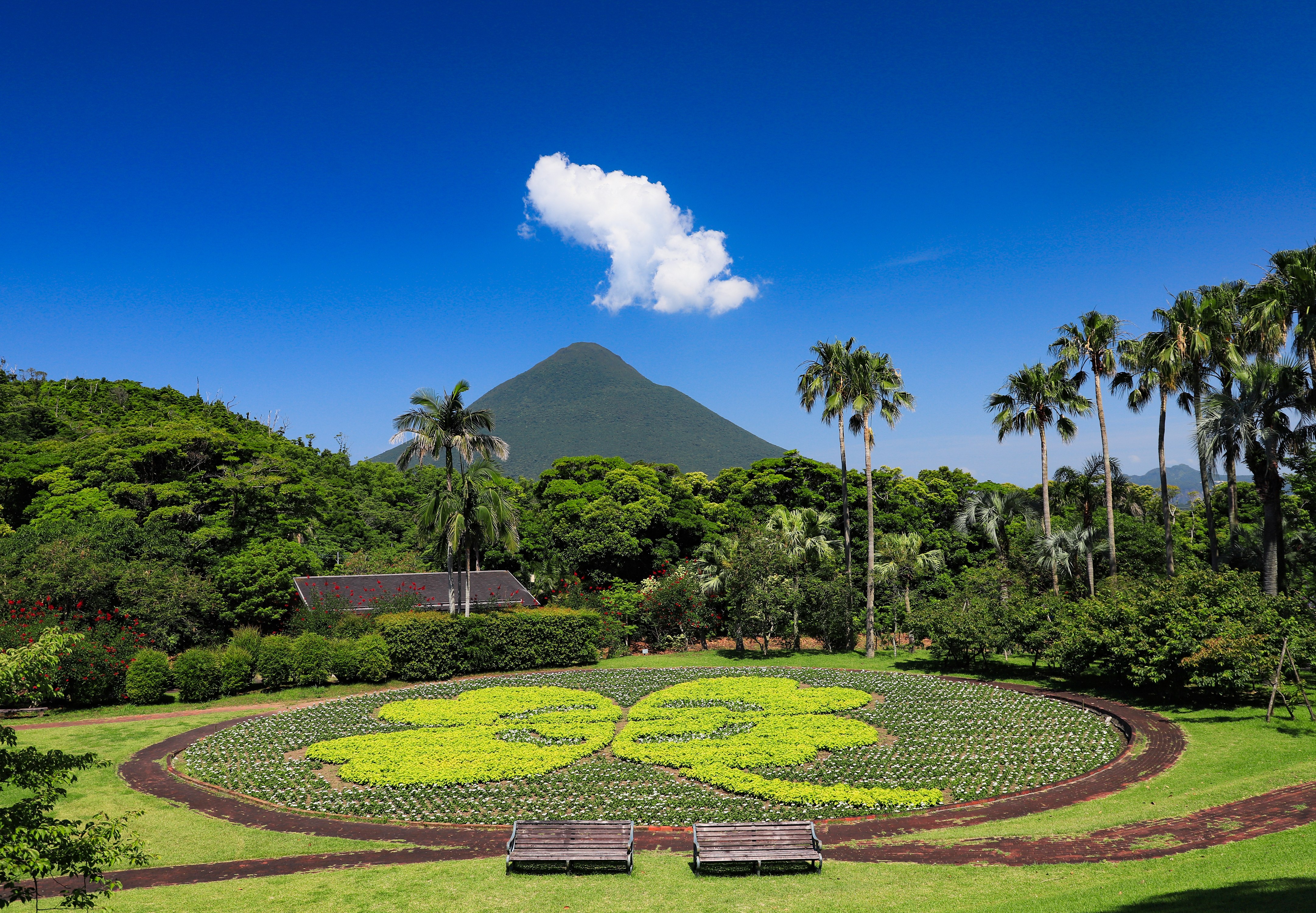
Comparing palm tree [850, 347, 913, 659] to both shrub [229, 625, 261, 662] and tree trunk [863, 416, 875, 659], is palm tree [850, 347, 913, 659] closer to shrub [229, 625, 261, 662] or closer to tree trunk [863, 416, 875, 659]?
tree trunk [863, 416, 875, 659]

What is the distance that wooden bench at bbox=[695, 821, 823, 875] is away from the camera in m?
11.2

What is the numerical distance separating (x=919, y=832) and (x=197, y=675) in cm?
2577

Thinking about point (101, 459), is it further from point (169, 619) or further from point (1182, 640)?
point (1182, 640)

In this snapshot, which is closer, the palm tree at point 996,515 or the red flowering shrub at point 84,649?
the red flowering shrub at point 84,649

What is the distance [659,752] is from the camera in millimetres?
18562

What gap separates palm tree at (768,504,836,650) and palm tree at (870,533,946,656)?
2.93 meters

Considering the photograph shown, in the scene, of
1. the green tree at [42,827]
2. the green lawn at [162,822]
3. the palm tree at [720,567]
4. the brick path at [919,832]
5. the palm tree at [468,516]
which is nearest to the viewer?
the green tree at [42,827]

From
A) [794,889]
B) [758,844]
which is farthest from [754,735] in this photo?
[794,889]

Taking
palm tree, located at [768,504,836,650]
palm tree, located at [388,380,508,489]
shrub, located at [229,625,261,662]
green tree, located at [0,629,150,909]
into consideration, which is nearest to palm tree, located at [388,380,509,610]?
palm tree, located at [388,380,508,489]

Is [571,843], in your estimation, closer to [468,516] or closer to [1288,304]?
[468,516]

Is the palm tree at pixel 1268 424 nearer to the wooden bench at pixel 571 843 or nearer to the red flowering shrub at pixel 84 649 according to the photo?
the wooden bench at pixel 571 843

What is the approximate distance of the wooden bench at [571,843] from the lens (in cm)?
1139

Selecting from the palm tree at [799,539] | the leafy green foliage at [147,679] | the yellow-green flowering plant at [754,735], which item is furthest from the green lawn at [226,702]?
the palm tree at [799,539]

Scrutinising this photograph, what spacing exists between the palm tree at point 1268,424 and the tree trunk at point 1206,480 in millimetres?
325
